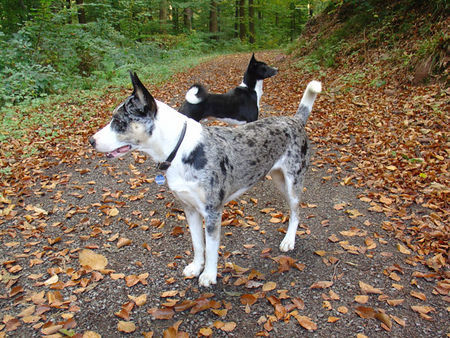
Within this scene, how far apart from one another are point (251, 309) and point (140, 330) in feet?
3.41

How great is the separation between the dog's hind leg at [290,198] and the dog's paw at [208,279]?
97cm

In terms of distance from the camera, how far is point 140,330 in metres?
2.78

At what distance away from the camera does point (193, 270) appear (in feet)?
11.2

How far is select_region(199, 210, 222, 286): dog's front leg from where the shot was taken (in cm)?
292

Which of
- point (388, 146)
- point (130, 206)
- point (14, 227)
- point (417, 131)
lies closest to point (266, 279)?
point (130, 206)

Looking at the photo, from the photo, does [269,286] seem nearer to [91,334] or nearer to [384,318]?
[384,318]

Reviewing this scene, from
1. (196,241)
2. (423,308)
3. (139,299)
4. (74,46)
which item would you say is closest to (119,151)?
(196,241)

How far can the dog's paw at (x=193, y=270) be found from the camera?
3.41 meters

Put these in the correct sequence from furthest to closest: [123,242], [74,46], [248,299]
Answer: [74,46]
[123,242]
[248,299]

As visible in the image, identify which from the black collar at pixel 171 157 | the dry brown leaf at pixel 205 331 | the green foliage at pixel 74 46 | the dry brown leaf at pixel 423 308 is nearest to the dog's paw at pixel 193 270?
the dry brown leaf at pixel 205 331

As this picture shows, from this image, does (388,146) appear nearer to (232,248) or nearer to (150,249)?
Answer: (232,248)

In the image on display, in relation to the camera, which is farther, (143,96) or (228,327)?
(228,327)

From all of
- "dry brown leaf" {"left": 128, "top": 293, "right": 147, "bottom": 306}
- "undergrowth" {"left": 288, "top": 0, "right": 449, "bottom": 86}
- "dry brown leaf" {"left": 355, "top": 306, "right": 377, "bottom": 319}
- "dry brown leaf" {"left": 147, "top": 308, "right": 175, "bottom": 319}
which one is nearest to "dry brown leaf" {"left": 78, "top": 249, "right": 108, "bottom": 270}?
"dry brown leaf" {"left": 128, "top": 293, "right": 147, "bottom": 306}

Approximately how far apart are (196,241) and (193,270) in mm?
359
